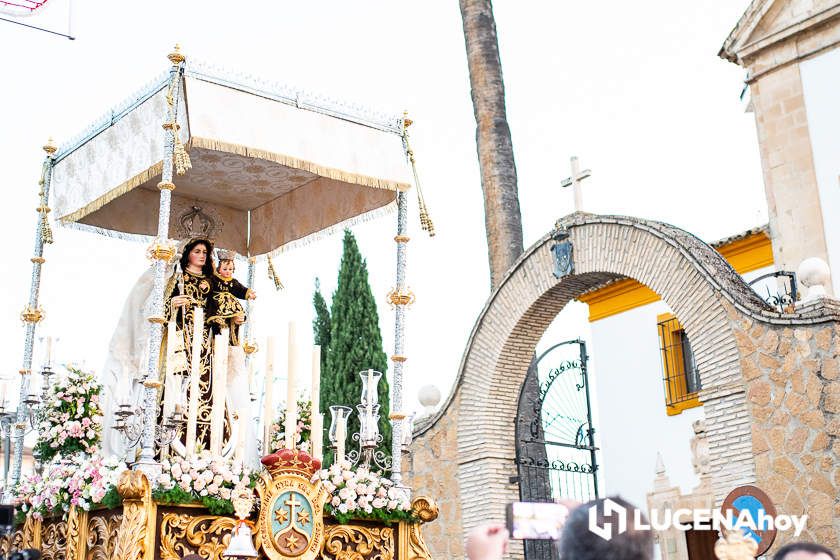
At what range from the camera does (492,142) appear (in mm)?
12664

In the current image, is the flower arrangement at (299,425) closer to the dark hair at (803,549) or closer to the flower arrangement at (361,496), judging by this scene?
the flower arrangement at (361,496)

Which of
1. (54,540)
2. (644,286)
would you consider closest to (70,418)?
(54,540)

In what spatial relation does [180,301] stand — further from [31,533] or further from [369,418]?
[31,533]

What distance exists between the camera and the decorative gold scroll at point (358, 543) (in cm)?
635

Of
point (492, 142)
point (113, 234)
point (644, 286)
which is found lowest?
point (113, 234)

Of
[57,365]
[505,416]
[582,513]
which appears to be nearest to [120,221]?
[57,365]

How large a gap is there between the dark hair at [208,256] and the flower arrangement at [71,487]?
1552 mm

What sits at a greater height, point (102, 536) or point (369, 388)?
point (369, 388)

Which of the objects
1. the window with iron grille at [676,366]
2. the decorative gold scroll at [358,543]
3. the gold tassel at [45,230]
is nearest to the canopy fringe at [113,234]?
the gold tassel at [45,230]

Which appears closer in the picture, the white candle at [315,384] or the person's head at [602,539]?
the person's head at [602,539]

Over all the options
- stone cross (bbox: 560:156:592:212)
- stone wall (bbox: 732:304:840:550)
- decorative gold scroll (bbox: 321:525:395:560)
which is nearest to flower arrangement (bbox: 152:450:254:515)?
decorative gold scroll (bbox: 321:525:395:560)

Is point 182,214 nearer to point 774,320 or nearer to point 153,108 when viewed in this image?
point 153,108

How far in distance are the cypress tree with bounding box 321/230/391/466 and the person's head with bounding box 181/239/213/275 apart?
10.3 m

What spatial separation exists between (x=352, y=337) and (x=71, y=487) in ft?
41.8
